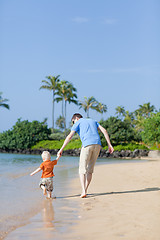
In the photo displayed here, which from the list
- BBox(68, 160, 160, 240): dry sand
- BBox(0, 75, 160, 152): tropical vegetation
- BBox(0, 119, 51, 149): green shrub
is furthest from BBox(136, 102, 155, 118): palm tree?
BBox(68, 160, 160, 240): dry sand

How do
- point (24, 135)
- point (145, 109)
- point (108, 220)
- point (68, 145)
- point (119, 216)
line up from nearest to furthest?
point (108, 220)
point (119, 216)
point (68, 145)
point (24, 135)
point (145, 109)

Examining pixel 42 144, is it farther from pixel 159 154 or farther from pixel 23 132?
pixel 159 154

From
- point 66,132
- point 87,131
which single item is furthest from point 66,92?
point 87,131

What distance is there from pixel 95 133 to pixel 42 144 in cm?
4691

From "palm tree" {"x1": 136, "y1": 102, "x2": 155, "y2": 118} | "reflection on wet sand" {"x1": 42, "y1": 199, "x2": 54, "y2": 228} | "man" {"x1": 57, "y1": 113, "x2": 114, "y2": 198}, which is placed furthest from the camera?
"palm tree" {"x1": 136, "y1": 102, "x2": 155, "y2": 118}

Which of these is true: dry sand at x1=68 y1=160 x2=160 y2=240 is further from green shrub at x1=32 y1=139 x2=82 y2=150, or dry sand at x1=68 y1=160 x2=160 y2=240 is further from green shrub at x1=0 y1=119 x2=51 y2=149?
green shrub at x1=0 y1=119 x2=51 y2=149

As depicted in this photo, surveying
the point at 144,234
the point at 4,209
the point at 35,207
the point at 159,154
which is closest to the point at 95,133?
the point at 35,207

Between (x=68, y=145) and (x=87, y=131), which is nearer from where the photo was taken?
(x=87, y=131)

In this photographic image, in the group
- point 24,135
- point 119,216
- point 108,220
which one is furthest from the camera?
point 24,135

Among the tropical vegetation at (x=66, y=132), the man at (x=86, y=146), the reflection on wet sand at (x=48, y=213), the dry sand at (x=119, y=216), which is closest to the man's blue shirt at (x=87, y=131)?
the man at (x=86, y=146)

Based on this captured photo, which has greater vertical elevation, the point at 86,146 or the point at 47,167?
the point at 86,146

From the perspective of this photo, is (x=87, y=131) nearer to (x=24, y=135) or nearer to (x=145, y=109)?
(x=24, y=135)

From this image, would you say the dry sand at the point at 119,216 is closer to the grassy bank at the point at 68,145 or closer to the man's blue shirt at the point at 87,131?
the man's blue shirt at the point at 87,131

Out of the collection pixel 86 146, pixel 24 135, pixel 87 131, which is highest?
pixel 24 135
